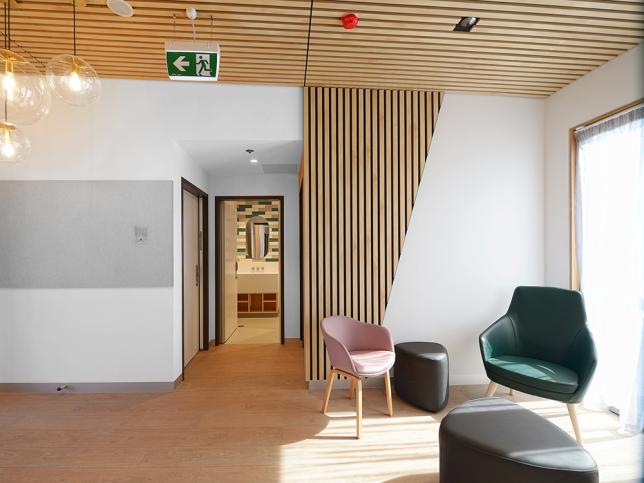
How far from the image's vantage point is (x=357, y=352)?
11.5ft

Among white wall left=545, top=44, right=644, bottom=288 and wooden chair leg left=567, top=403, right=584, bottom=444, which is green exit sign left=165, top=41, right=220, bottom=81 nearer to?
white wall left=545, top=44, right=644, bottom=288

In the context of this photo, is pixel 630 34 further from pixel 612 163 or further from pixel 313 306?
pixel 313 306

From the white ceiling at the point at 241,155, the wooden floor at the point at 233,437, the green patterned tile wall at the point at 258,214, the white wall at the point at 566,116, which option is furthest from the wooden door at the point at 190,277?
the white wall at the point at 566,116

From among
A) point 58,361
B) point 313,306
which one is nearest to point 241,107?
point 313,306

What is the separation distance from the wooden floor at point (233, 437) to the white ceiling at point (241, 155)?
259cm

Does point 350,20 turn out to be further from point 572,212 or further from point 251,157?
point 572,212

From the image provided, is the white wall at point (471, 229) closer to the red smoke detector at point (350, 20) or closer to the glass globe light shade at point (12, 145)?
the red smoke detector at point (350, 20)

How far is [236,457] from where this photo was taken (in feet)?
8.66

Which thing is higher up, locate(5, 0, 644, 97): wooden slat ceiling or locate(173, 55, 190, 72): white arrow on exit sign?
locate(5, 0, 644, 97): wooden slat ceiling

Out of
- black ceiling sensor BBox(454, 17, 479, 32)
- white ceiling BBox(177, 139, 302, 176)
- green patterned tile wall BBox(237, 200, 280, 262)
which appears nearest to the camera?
black ceiling sensor BBox(454, 17, 479, 32)

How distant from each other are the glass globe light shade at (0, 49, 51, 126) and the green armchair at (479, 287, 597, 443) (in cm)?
366

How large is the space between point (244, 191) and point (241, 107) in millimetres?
1912

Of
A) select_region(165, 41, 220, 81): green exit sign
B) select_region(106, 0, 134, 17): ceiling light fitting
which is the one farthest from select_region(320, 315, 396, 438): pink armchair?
select_region(106, 0, 134, 17): ceiling light fitting

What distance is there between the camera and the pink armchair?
10.0 ft
